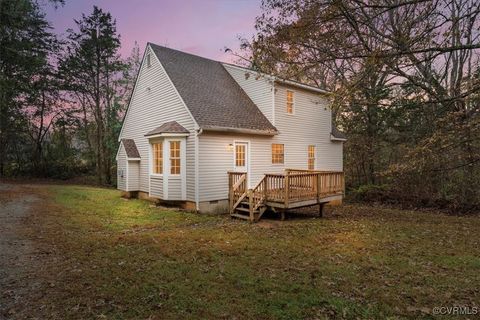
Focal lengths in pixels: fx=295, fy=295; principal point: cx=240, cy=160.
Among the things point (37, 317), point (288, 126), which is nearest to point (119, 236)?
point (37, 317)

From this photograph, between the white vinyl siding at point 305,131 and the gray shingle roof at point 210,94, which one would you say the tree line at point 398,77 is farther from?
the gray shingle roof at point 210,94

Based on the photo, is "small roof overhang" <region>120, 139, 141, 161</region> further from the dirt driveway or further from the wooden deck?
the wooden deck

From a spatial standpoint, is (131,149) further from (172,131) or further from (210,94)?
(210,94)

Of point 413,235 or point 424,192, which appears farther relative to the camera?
point 424,192

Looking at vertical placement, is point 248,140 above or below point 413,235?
above

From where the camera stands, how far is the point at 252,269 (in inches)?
222

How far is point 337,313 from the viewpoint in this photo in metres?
4.02

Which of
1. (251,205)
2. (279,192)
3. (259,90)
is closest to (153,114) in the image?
(259,90)

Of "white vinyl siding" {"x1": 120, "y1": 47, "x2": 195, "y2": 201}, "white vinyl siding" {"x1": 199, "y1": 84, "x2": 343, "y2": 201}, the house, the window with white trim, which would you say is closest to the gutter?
the house

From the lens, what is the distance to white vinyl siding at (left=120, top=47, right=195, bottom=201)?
1212cm

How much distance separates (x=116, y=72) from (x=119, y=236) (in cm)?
2138

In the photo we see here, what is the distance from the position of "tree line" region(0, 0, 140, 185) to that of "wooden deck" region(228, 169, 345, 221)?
16716 mm

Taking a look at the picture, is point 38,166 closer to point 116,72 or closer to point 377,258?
point 116,72

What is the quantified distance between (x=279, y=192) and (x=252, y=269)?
210 inches
